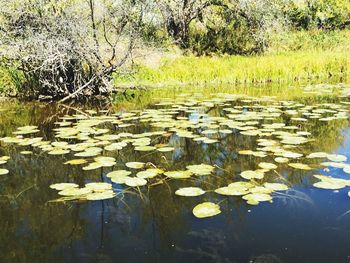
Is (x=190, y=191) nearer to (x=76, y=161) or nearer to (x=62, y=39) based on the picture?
(x=76, y=161)

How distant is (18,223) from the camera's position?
2660 mm

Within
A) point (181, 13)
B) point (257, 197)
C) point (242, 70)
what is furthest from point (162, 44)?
point (257, 197)

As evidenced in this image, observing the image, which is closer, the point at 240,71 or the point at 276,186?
the point at 276,186

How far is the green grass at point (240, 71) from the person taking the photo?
1038 centimetres

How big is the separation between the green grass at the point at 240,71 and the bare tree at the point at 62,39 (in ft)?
5.34

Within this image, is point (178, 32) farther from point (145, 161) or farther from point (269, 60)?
point (145, 161)

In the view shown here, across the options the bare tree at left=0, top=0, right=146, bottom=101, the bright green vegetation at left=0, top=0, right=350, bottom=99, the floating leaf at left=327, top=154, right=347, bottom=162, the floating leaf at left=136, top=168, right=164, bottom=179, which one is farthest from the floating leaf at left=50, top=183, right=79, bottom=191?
the bright green vegetation at left=0, top=0, right=350, bottom=99

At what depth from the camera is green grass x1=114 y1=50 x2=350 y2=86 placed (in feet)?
34.0

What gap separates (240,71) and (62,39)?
4.96m

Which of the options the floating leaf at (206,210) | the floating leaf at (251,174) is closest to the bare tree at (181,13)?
the floating leaf at (251,174)

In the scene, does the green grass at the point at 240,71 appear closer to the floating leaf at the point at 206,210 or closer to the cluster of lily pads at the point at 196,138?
the cluster of lily pads at the point at 196,138

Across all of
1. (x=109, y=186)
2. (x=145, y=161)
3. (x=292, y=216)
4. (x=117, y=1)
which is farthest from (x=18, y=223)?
(x=117, y=1)

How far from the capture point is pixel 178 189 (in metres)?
3.09

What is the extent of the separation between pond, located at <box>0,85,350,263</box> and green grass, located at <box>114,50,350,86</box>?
184 inches
